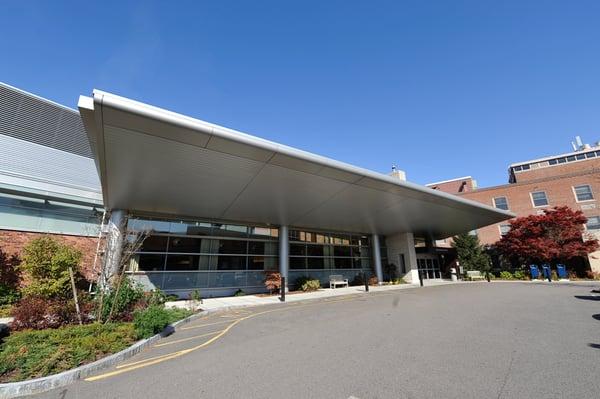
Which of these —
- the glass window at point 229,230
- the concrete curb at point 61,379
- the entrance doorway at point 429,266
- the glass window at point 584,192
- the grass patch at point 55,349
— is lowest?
the concrete curb at point 61,379

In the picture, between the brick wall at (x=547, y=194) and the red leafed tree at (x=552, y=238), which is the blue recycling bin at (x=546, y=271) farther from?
the brick wall at (x=547, y=194)

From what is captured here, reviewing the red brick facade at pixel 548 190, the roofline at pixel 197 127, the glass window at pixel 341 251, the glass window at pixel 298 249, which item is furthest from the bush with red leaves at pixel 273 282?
the red brick facade at pixel 548 190

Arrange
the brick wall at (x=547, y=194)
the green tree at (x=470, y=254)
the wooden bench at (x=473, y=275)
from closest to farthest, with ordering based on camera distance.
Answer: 1. the wooden bench at (x=473, y=275)
2. the green tree at (x=470, y=254)
3. the brick wall at (x=547, y=194)

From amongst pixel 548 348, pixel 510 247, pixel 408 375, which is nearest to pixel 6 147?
pixel 408 375

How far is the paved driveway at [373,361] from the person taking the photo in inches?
152

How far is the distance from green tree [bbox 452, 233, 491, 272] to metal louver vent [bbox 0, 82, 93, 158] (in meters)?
37.2

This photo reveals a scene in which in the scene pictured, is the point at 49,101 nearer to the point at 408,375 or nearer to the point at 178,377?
the point at 178,377

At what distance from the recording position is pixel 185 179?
1162cm

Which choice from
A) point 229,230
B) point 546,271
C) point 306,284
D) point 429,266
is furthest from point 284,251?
point 546,271

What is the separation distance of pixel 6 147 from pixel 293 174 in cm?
1977

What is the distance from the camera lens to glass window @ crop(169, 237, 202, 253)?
16.1m

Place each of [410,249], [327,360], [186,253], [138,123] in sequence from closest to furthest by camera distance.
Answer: [327,360] < [138,123] < [186,253] < [410,249]

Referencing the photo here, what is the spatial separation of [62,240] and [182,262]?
677 cm

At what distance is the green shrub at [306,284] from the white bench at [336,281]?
72.8 inches
